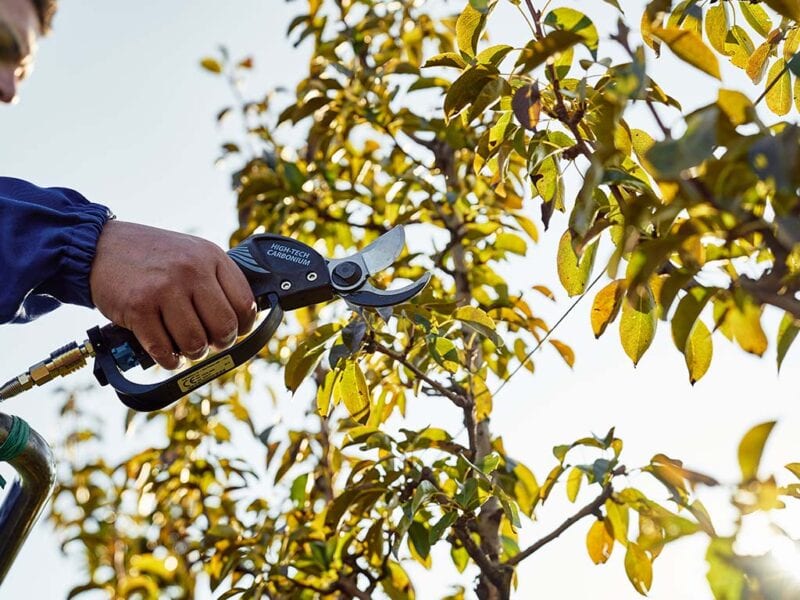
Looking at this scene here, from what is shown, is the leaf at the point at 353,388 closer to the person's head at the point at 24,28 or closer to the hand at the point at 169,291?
the hand at the point at 169,291

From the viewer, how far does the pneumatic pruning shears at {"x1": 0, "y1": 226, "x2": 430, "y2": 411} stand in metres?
1.21

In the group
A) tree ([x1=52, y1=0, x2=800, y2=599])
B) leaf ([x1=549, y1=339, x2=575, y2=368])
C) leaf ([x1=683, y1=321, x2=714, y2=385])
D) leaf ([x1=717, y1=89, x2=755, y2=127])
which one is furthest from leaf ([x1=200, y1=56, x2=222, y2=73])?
leaf ([x1=717, y1=89, x2=755, y2=127])

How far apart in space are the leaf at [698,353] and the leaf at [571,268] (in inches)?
5.2

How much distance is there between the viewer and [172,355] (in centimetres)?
119

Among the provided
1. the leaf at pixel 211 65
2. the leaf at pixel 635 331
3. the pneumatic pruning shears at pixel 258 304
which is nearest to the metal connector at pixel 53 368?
the pneumatic pruning shears at pixel 258 304

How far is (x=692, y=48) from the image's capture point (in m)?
0.80

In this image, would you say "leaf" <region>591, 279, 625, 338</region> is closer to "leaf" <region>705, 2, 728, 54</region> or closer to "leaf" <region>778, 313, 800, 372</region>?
"leaf" <region>778, 313, 800, 372</region>

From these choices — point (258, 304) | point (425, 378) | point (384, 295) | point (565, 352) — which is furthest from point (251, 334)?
point (565, 352)

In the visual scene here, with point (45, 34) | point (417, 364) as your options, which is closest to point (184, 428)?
point (417, 364)

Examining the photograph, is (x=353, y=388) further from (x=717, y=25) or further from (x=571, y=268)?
(x=717, y=25)

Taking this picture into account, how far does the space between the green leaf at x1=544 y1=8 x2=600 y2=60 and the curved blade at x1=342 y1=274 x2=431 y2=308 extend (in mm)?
317

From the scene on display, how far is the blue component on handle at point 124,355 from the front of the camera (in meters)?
1.23

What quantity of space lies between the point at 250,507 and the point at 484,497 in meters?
0.89

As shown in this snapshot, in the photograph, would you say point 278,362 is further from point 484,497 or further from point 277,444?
point 484,497
